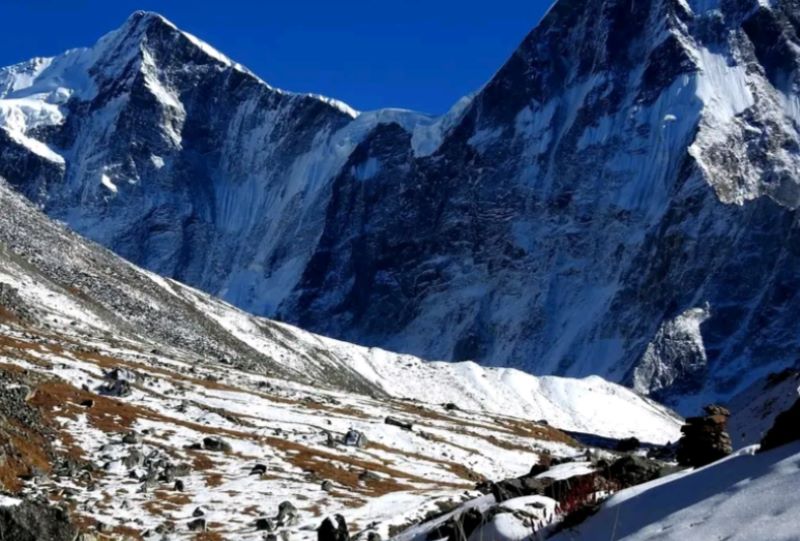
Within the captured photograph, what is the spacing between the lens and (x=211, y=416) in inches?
2813

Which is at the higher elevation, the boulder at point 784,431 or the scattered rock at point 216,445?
the scattered rock at point 216,445

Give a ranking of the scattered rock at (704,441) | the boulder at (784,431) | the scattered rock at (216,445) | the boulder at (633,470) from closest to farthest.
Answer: the boulder at (784,431), the scattered rock at (704,441), the boulder at (633,470), the scattered rock at (216,445)

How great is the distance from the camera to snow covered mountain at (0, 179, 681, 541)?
149ft

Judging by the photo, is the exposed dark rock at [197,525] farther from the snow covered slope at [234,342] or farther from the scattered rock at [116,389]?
the snow covered slope at [234,342]

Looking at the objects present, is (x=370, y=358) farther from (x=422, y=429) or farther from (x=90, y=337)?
(x=422, y=429)

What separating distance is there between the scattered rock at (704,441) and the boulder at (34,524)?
11.6 meters

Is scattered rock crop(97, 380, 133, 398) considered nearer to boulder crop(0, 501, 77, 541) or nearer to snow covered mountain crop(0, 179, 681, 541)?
snow covered mountain crop(0, 179, 681, 541)

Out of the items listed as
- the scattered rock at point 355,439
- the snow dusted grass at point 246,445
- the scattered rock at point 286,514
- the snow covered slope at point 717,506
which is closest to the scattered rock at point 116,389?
the snow dusted grass at point 246,445

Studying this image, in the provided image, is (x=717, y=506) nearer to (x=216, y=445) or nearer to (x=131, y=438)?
(x=131, y=438)

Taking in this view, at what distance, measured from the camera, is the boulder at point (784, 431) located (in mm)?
14047

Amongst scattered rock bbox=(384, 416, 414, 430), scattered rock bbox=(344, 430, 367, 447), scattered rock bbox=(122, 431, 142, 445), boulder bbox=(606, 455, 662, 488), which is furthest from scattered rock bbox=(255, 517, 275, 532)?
scattered rock bbox=(384, 416, 414, 430)

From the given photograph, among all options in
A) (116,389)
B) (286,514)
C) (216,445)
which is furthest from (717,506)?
(116,389)

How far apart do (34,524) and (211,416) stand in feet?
156

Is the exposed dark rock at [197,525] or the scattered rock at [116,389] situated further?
the scattered rock at [116,389]
